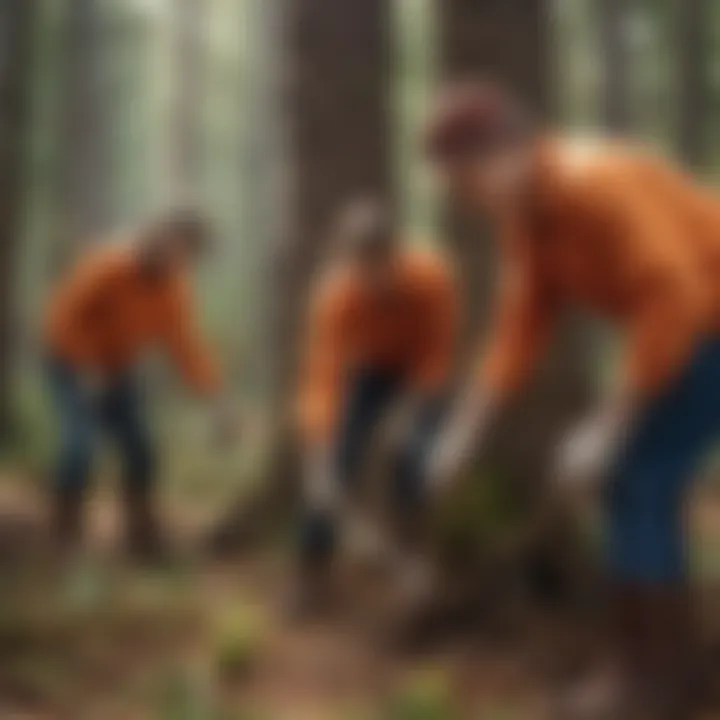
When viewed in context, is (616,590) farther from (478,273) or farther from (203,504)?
(203,504)

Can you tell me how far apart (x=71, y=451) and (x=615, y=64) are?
0.83 metres

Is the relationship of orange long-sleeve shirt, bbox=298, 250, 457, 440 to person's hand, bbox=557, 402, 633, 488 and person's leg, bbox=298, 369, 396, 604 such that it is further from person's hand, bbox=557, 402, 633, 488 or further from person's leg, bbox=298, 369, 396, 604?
person's hand, bbox=557, 402, 633, 488

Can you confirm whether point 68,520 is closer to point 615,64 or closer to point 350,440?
point 350,440

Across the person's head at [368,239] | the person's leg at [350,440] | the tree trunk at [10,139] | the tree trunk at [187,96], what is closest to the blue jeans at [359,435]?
the person's leg at [350,440]

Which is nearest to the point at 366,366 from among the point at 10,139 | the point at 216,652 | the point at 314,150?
the point at 314,150

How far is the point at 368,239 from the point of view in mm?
2082

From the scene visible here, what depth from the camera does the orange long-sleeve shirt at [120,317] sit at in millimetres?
2203

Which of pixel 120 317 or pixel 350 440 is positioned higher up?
pixel 120 317

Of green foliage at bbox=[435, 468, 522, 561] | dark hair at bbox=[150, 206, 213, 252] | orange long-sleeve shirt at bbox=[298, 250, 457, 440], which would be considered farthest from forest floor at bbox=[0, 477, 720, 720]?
dark hair at bbox=[150, 206, 213, 252]

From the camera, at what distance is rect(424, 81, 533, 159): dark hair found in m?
1.91

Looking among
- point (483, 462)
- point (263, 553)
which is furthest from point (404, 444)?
point (263, 553)

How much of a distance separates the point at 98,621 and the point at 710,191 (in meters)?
0.87

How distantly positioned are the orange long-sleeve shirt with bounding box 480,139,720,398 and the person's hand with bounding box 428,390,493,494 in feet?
0.11

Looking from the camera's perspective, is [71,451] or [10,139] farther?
[10,139]
